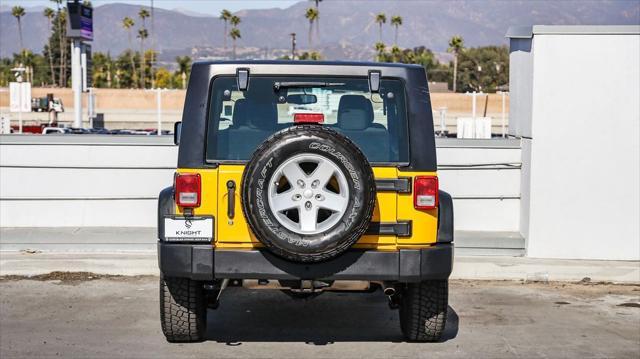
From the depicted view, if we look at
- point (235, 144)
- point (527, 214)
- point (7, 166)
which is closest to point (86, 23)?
point (7, 166)

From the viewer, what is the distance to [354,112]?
782 centimetres

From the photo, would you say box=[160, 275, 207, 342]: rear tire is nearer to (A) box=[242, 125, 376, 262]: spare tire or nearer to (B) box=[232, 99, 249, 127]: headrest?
(A) box=[242, 125, 376, 262]: spare tire

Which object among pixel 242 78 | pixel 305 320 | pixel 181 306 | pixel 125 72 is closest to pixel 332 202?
pixel 242 78

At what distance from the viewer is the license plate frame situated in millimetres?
7332

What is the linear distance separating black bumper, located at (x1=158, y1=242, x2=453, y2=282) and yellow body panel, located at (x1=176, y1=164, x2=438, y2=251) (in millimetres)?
64

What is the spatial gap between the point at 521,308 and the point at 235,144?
3771mm

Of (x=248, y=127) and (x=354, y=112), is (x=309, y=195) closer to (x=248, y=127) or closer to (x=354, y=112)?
(x=248, y=127)

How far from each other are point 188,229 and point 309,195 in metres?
0.98

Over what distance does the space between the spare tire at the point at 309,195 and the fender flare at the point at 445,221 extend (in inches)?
30.8

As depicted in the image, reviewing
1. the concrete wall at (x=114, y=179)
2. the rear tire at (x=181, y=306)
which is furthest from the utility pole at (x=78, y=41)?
the rear tire at (x=181, y=306)

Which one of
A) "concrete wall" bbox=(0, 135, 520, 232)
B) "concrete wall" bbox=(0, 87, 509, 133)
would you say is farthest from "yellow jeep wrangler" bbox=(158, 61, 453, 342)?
"concrete wall" bbox=(0, 87, 509, 133)

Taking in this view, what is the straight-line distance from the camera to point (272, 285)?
7570 mm

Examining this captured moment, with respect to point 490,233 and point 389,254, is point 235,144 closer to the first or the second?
point 389,254

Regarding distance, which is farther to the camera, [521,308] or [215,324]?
[521,308]
